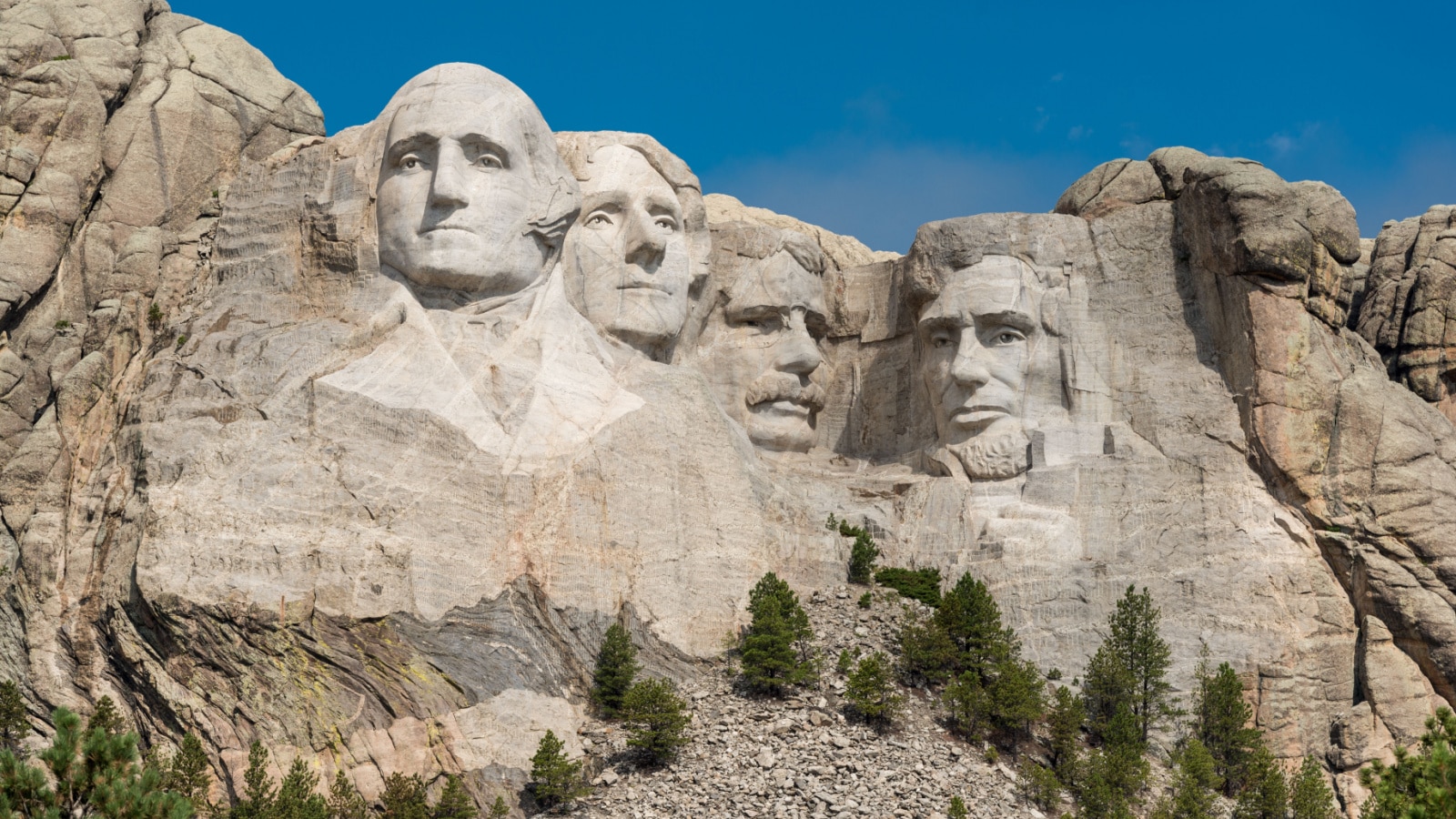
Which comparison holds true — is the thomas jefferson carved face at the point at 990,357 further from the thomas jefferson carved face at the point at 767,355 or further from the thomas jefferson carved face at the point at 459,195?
the thomas jefferson carved face at the point at 459,195

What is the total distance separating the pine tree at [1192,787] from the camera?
31984 mm

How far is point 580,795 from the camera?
3114 centimetres

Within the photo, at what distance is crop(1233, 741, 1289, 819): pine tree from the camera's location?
32.7 meters

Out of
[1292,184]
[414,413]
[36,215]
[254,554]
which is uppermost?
[1292,184]

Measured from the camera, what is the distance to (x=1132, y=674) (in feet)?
113

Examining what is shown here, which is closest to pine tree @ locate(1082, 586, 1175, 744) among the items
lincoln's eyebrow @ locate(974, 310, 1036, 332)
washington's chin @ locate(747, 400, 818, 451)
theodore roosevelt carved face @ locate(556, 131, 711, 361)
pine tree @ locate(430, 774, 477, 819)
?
lincoln's eyebrow @ locate(974, 310, 1036, 332)

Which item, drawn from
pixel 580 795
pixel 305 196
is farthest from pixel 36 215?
pixel 580 795

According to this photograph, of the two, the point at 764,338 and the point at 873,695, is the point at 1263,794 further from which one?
the point at 764,338

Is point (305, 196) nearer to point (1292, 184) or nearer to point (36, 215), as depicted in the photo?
point (36, 215)

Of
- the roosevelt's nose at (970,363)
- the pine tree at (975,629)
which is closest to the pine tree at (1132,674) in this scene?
the pine tree at (975,629)

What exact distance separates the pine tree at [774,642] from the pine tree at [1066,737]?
11.2 feet

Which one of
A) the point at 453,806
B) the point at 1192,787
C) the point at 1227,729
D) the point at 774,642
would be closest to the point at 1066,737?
the point at 1192,787

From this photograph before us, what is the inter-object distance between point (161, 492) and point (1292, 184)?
1757cm

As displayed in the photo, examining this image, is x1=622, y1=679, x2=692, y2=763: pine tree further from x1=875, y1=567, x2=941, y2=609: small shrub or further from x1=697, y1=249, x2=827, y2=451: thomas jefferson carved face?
x1=697, y1=249, x2=827, y2=451: thomas jefferson carved face
